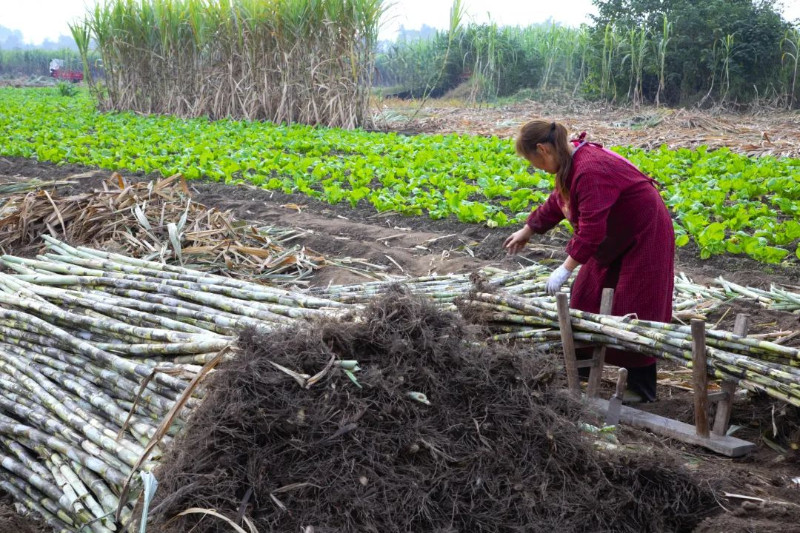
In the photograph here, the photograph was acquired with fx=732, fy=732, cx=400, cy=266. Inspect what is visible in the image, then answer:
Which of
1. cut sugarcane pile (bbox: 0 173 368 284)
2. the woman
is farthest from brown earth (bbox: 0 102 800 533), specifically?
the woman

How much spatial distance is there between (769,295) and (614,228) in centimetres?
158

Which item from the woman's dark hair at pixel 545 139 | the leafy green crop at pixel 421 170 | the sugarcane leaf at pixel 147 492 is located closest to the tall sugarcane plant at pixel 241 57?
the leafy green crop at pixel 421 170

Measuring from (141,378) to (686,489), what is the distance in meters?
2.00

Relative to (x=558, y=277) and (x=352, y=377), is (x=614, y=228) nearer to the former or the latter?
(x=558, y=277)

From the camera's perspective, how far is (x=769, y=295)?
4.58 metres

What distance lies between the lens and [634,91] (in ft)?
69.5

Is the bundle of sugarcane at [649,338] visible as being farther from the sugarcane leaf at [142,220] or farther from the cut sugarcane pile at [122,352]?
the sugarcane leaf at [142,220]

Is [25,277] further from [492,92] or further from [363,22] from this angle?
[492,92]

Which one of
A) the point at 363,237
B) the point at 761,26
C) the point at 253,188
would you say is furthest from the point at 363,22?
the point at 761,26

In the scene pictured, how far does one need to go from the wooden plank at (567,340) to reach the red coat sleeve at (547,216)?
799 millimetres

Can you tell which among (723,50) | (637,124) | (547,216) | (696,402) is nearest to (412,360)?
(696,402)

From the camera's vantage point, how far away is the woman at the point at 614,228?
3512 mm

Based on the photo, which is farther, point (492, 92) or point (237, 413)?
point (492, 92)

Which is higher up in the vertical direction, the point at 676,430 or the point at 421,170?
the point at 421,170
